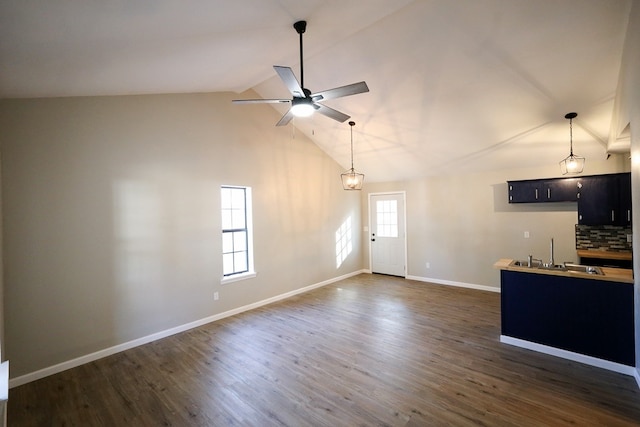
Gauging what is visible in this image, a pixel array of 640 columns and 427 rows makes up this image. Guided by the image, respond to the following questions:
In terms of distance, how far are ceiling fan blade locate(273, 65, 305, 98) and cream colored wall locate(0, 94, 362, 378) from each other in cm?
247

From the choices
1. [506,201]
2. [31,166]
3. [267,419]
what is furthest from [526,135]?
[31,166]

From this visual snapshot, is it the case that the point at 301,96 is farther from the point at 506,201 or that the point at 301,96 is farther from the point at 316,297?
the point at 506,201

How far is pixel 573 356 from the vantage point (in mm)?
3070

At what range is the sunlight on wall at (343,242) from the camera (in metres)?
6.86

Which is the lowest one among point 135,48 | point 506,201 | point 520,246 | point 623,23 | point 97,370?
point 97,370

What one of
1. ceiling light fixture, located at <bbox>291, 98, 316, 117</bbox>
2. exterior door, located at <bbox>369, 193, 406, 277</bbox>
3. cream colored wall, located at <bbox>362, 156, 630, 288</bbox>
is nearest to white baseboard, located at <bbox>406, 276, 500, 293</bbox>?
cream colored wall, located at <bbox>362, 156, 630, 288</bbox>

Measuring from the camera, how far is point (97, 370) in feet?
10.2

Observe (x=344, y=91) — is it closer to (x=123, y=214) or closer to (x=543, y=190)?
(x=123, y=214)

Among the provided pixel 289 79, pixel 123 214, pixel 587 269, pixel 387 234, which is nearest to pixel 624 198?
pixel 587 269

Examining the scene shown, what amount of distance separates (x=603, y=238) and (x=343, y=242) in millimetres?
4675

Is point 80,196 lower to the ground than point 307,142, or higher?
lower

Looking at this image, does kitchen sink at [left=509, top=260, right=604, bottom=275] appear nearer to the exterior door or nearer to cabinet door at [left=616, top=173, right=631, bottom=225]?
cabinet door at [left=616, top=173, right=631, bottom=225]

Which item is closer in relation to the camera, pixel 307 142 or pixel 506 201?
pixel 506 201

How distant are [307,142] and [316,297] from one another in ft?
10.5
